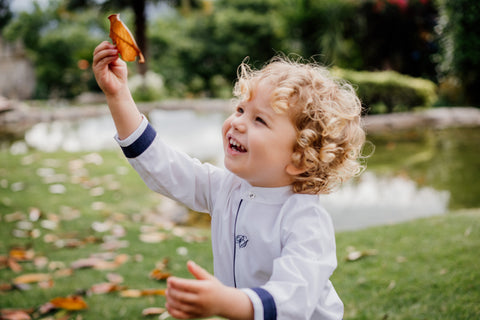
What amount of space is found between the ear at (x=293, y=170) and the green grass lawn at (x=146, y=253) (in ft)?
4.58

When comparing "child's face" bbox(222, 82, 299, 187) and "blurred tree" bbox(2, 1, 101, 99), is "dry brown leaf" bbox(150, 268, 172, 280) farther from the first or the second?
"blurred tree" bbox(2, 1, 101, 99)

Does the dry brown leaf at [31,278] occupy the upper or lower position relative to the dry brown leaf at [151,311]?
lower

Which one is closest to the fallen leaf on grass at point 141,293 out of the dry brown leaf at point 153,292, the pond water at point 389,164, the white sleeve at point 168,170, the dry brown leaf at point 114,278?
the dry brown leaf at point 153,292

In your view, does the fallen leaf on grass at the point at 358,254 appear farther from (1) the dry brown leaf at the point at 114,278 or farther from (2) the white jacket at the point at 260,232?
(2) the white jacket at the point at 260,232

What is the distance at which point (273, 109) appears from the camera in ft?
4.50

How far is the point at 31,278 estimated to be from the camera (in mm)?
3113

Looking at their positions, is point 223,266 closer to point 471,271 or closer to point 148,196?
point 471,271

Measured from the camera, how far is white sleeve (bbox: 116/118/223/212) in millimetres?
1521

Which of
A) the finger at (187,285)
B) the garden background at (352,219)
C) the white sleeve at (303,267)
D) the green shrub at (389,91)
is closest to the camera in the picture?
the finger at (187,285)

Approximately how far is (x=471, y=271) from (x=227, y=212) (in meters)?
1.97

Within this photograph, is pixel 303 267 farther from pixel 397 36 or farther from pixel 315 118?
pixel 397 36

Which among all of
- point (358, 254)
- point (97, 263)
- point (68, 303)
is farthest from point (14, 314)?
point (358, 254)

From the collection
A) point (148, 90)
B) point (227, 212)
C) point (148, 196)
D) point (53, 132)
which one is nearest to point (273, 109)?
point (227, 212)

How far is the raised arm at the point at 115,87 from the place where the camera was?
4.93 feet
